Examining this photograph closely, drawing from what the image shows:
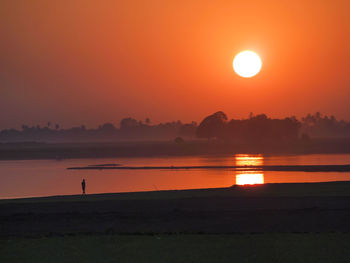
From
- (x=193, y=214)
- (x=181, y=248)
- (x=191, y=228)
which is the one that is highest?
(x=193, y=214)

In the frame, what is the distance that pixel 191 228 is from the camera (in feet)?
81.0

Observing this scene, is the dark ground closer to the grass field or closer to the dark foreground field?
the dark foreground field

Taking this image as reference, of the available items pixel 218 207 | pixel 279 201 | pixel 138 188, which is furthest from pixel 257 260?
pixel 138 188

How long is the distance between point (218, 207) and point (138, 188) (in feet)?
93.8

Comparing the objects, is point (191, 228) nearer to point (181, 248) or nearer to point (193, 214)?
point (193, 214)

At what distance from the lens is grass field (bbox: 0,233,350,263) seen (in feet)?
55.5

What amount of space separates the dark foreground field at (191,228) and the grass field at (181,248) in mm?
31

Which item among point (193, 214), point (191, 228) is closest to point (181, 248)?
point (191, 228)

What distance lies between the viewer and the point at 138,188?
59.0 meters

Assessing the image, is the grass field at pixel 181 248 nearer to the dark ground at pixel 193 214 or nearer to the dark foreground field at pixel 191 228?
the dark foreground field at pixel 191 228

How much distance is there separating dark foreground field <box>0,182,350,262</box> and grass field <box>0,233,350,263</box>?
3 cm

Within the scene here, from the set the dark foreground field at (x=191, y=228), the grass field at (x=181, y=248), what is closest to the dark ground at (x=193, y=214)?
the dark foreground field at (x=191, y=228)

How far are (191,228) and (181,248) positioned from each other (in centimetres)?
638

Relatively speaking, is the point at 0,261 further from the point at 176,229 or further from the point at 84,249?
the point at 176,229
